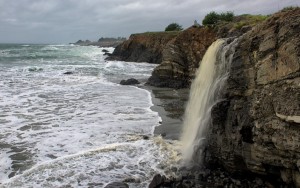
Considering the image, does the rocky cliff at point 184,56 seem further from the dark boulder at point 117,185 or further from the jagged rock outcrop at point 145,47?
the jagged rock outcrop at point 145,47

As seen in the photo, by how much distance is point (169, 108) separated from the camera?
66.9 ft

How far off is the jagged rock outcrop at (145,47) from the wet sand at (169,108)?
25.1 meters

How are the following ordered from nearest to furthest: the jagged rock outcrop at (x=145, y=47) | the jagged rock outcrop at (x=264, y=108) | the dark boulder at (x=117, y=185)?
the jagged rock outcrop at (x=264, y=108), the dark boulder at (x=117, y=185), the jagged rock outcrop at (x=145, y=47)

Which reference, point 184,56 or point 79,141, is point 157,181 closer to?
point 79,141

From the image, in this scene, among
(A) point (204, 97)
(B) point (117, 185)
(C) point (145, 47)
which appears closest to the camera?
(B) point (117, 185)

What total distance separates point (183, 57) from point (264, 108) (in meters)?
20.2

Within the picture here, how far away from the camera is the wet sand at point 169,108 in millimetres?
15539

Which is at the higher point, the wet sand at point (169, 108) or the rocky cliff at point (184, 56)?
the rocky cliff at point (184, 56)

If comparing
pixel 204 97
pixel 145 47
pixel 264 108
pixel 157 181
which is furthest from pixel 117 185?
pixel 145 47

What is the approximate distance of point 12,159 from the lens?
1230 cm

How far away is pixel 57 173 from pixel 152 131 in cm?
542

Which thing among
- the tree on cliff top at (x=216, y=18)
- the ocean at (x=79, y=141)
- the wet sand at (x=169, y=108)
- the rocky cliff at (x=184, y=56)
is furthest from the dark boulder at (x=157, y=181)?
the tree on cliff top at (x=216, y=18)

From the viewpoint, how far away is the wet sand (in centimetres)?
1554

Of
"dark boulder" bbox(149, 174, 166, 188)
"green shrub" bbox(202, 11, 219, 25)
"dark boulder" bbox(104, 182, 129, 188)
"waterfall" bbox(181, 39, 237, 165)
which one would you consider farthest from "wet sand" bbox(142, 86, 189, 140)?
"green shrub" bbox(202, 11, 219, 25)
